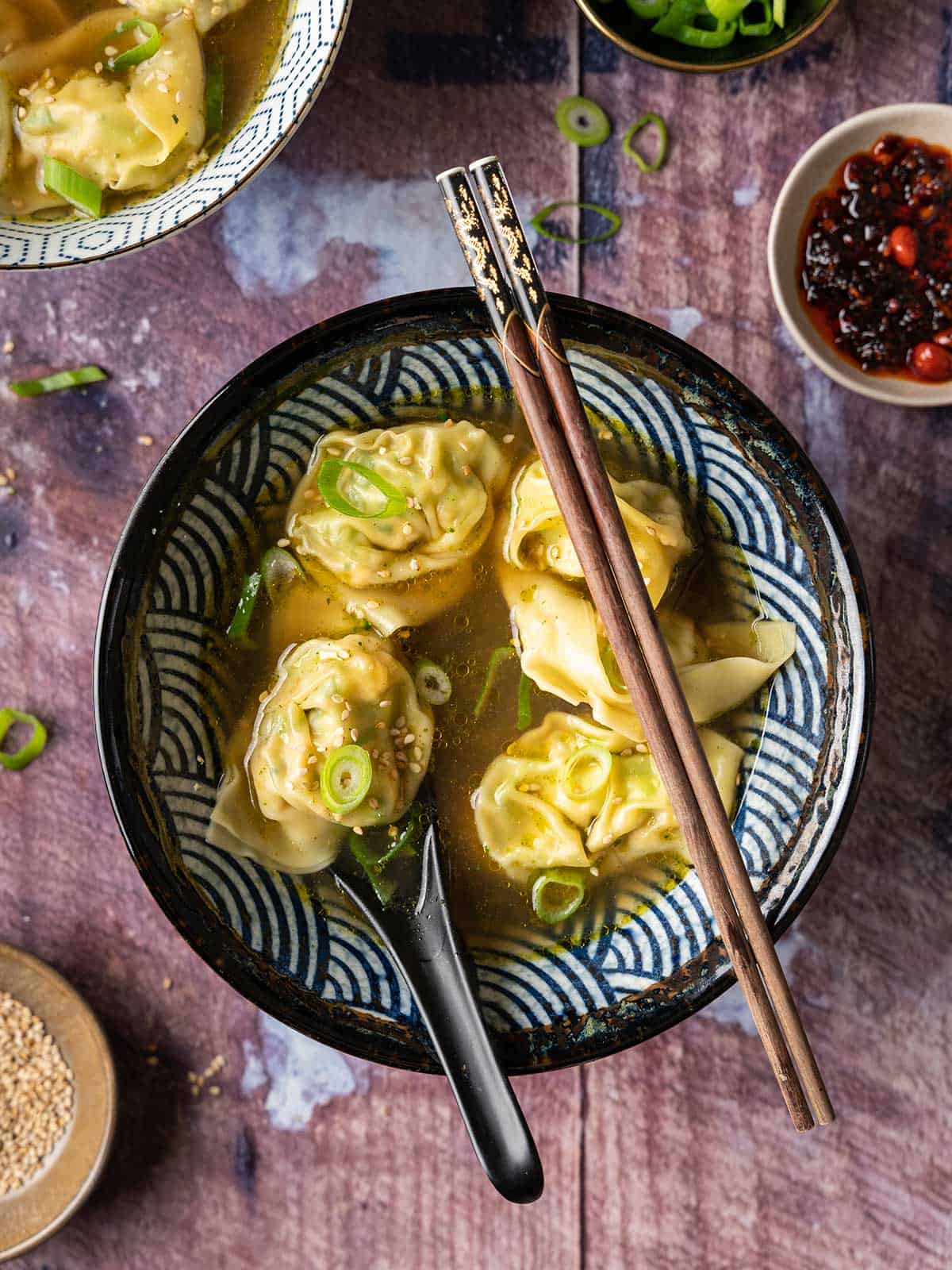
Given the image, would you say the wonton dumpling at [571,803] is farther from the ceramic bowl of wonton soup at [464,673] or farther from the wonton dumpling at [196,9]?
the wonton dumpling at [196,9]

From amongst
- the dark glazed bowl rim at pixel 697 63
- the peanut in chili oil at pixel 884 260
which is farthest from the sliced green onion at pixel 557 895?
the dark glazed bowl rim at pixel 697 63

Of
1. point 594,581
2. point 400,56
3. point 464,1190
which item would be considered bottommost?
point 464,1190

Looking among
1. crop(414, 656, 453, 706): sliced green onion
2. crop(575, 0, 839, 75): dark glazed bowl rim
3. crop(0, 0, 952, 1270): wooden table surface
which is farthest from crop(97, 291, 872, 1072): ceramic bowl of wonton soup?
crop(575, 0, 839, 75): dark glazed bowl rim

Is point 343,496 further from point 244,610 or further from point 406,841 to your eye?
point 406,841

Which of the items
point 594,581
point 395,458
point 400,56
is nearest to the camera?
point 594,581

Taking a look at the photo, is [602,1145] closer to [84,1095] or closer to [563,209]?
[84,1095]

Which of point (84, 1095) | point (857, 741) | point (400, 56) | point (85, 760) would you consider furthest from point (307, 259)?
point (84, 1095)

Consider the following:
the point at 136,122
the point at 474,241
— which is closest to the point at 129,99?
the point at 136,122

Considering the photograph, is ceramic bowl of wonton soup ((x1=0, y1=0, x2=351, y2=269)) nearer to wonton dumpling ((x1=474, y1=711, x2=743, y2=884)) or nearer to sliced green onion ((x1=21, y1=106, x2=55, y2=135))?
sliced green onion ((x1=21, y1=106, x2=55, y2=135))
